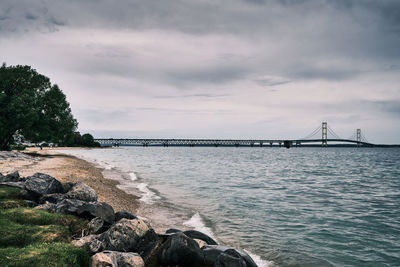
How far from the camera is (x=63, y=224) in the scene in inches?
367

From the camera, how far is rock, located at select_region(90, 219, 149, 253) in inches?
311

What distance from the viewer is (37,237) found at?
798 centimetres

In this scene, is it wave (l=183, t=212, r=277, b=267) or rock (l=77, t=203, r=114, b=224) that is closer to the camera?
rock (l=77, t=203, r=114, b=224)

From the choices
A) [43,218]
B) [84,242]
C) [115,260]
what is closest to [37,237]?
[84,242]

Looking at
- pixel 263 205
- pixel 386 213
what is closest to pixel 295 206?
pixel 263 205

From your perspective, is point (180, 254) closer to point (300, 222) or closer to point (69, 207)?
point (69, 207)

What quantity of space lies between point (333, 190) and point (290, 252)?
20.1 metres

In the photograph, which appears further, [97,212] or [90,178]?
[90,178]

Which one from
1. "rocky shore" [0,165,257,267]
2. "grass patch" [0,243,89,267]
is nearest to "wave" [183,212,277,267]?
"rocky shore" [0,165,257,267]

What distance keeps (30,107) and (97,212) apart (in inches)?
1838

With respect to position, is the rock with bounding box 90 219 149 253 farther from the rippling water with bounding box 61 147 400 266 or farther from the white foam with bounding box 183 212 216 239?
the white foam with bounding box 183 212 216 239

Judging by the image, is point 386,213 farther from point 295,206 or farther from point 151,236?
point 151,236

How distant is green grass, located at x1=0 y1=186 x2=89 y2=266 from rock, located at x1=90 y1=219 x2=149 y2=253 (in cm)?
76

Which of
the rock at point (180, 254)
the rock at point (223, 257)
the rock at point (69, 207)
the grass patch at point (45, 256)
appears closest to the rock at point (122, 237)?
the grass patch at point (45, 256)
